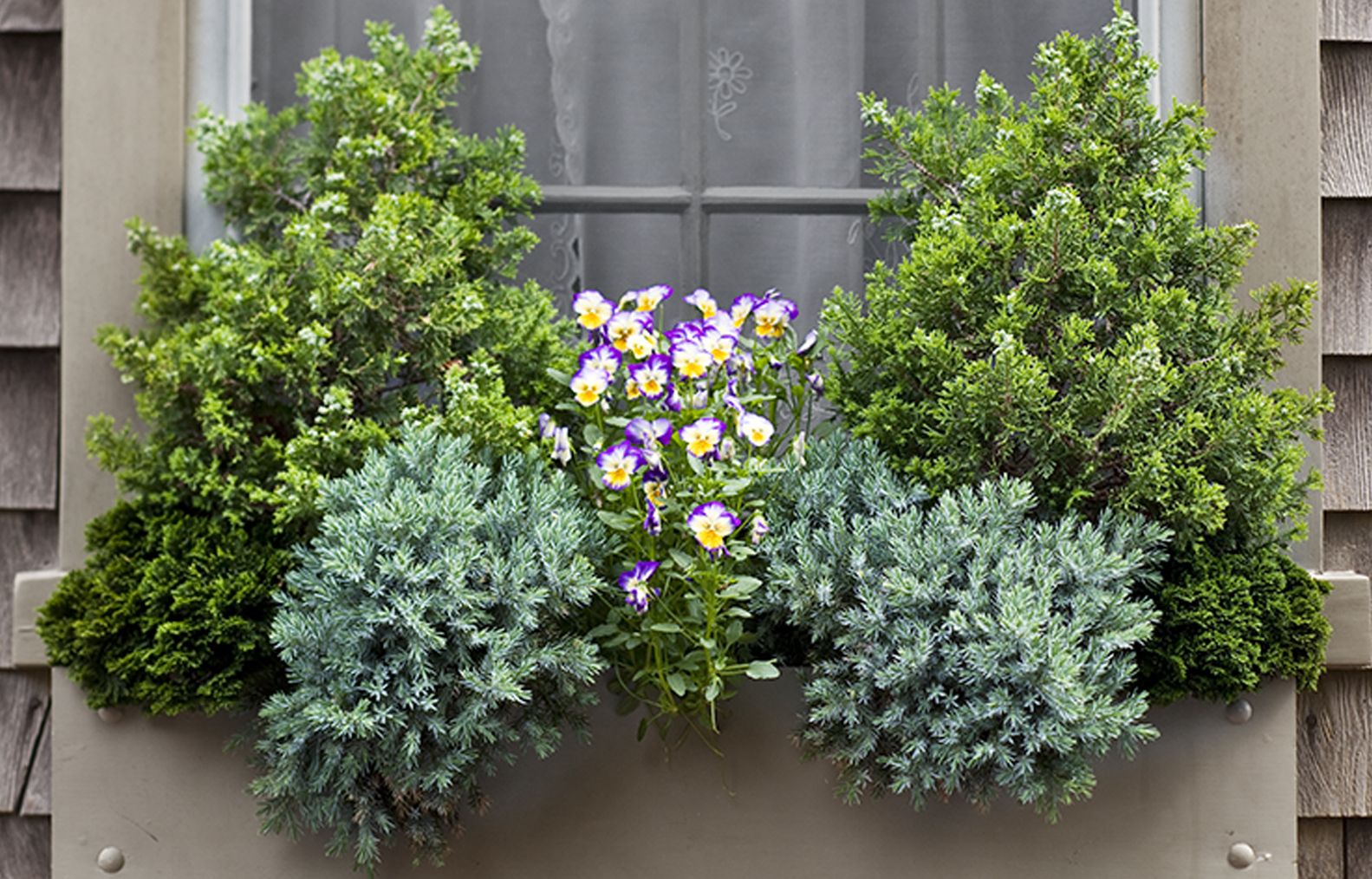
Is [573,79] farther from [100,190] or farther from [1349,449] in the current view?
[1349,449]

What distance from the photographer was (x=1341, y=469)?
6.05ft

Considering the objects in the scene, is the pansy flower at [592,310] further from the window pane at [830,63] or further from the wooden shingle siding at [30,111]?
the wooden shingle siding at [30,111]

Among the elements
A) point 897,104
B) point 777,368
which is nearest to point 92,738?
point 777,368

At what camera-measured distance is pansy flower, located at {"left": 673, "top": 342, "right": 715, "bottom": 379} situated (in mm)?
1545

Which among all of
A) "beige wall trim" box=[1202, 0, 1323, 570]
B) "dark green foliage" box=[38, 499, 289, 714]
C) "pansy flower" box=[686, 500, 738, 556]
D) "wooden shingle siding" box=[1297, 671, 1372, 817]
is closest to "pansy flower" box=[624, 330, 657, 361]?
"pansy flower" box=[686, 500, 738, 556]

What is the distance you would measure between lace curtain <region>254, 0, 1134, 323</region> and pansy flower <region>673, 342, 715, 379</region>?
0.39 meters

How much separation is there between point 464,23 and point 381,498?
2.86 ft

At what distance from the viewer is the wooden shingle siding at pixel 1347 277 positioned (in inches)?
72.7

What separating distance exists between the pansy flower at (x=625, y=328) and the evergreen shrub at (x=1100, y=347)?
0.95 ft

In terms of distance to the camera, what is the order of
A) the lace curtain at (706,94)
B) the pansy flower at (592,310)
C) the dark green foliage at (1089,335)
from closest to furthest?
the dark green foliage at (1089,335), the pansy flower at (592,310), the lace curtain at (706,94)

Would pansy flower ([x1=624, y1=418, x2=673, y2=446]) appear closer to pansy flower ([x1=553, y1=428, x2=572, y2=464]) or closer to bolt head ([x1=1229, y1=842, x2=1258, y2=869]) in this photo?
pansy flower ([x1=553, y1=428, x2=572, y2=464])

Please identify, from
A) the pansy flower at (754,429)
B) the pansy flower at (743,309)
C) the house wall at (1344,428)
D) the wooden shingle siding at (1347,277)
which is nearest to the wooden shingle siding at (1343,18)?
the house wall at (1344,428)

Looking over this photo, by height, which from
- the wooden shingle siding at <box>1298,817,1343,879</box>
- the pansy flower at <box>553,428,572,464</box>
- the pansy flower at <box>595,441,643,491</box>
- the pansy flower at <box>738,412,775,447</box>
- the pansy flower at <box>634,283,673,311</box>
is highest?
the pansy flower at <box>634,283,673,311</box>

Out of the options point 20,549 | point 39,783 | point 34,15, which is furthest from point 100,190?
point 39,783
